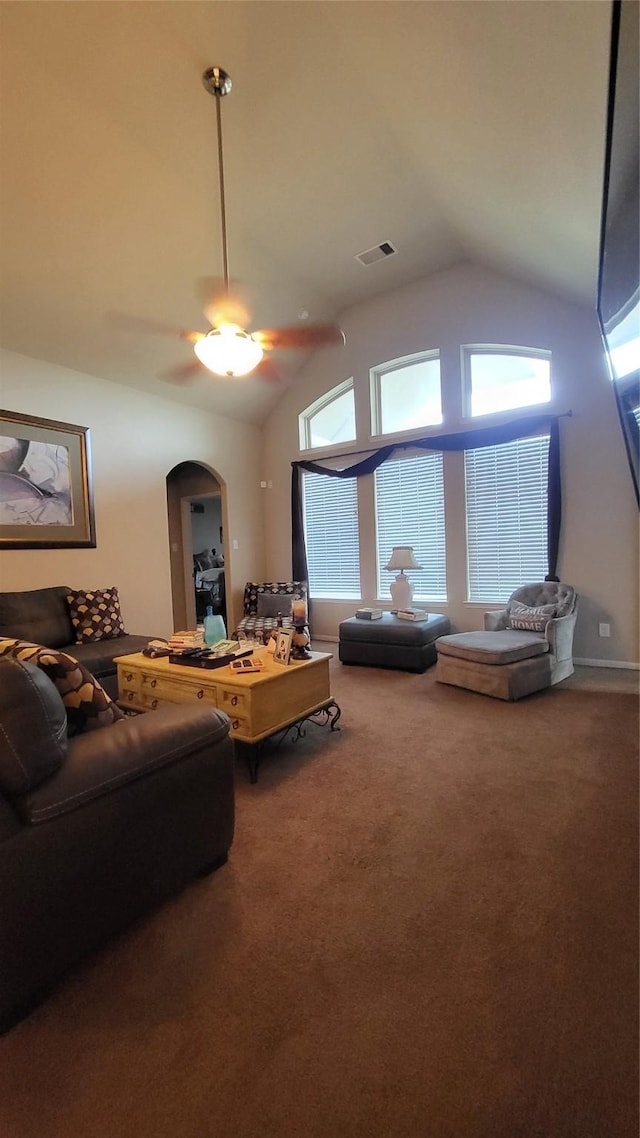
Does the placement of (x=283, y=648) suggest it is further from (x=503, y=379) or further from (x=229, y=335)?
(x=503, y=379)

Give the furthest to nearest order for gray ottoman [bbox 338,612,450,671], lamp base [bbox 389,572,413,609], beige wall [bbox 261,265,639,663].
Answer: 1. lamp base [bbox 389,572,413,609]
2. gray ottoman [bbox 338,612,450,671]
3. beige wall [bbox 261,265,639,663]

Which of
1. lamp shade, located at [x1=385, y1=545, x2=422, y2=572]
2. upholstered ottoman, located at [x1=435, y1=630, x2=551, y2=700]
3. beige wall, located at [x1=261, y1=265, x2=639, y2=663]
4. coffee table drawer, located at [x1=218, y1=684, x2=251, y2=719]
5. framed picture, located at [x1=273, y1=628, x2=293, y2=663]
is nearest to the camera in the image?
coffee table drawer, located at [x1=218, y1=684, x2=251, y2=719]

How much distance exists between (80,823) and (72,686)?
44 cm

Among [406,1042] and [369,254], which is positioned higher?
[369,254]

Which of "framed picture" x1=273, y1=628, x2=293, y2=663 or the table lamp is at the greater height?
the table lamp

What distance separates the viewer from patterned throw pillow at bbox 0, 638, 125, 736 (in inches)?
59.2

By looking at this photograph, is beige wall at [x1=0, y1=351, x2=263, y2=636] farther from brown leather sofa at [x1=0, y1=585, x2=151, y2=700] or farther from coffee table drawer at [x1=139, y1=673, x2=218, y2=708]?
coffee table drawer at [x1=139, y1=673, x2=218, y2=708]

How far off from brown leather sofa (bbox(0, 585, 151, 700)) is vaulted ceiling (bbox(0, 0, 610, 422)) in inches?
84.9

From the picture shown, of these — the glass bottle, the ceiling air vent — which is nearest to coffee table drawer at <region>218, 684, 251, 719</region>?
the glass bottle

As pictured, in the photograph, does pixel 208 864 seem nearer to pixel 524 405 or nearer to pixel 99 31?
pixel 99 31

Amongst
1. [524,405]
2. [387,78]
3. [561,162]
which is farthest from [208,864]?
[524,405]

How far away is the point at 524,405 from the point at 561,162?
A: 235cm

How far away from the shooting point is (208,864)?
1776 mm

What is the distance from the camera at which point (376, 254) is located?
466 cm
